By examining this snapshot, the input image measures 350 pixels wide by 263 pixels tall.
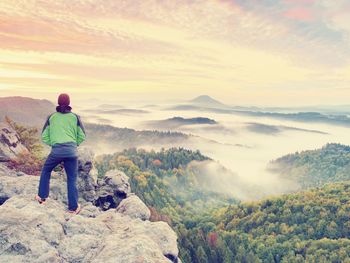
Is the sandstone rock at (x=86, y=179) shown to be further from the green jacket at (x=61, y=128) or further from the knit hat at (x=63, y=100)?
the knit hat at (x=63, y=100)

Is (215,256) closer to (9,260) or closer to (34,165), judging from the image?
(34,165)

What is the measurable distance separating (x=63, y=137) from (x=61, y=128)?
0.43 metres

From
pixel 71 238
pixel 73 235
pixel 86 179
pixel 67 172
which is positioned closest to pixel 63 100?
pixel 67 172

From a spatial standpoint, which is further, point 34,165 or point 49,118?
point 34,165

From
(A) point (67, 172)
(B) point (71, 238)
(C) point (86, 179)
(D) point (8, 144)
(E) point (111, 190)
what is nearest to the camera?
(B) point (71, 238)

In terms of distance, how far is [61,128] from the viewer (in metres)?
17.8

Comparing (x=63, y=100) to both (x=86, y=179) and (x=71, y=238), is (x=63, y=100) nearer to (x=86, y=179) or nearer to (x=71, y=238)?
→ (x=71, y=238)

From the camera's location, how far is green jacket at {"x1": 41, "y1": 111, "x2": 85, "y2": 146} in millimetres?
17844

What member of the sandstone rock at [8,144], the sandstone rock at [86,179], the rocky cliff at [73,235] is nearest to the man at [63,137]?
the rocky cliff at [73,235]

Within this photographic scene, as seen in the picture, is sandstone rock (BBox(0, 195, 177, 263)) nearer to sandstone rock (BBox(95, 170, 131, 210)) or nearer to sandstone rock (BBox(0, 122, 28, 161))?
sandstone rock (BBox(95, 170, 131, 210))

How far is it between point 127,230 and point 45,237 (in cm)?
345

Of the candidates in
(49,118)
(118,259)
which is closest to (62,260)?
(118,259)

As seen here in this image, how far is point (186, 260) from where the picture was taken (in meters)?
101

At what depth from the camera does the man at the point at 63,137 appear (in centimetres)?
1784
